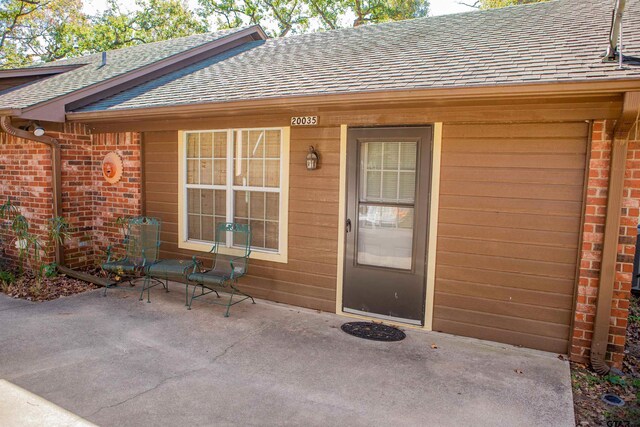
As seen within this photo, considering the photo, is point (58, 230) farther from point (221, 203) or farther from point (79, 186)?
point (221, 203)

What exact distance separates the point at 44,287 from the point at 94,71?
4.00 metres

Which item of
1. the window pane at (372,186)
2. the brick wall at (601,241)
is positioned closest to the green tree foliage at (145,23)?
the window pane at (372,186)

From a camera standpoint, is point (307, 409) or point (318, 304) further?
point (318, 304)

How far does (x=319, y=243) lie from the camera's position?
15.5ft

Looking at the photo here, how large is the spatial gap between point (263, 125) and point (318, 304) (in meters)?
2.11

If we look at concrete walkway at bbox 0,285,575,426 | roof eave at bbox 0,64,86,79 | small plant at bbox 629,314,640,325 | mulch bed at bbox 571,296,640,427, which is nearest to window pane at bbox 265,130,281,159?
concrete walkway at bbox 0,285,575,426

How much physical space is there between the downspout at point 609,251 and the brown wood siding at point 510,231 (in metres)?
0.22

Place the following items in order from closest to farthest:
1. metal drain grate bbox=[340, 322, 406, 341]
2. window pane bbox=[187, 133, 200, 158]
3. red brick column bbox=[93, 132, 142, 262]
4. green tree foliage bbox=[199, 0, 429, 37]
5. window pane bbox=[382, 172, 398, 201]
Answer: metal drain grate bbox=[340, 322, 406, 341]
window pane bbox=[382, 172, 398, 201]
window pane bbox=[187, 133, 200, 158]
red brick column bbox=[93, 132, 142, 262]
green tree foliage bbox=[199, 0, 429, 37]

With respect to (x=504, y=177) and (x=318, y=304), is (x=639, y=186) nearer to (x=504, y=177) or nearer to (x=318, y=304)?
(x=504, y=177)

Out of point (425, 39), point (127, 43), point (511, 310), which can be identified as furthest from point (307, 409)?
point (127, 43)

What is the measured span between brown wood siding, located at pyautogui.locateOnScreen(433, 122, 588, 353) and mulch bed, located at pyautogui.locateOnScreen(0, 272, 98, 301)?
173 inches

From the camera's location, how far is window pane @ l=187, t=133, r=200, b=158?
550 cm

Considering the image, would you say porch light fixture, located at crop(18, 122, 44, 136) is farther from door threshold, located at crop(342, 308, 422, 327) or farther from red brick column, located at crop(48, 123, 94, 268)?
door threshold, located at crop(342, 308, 422, 327)

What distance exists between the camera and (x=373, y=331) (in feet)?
13.8
